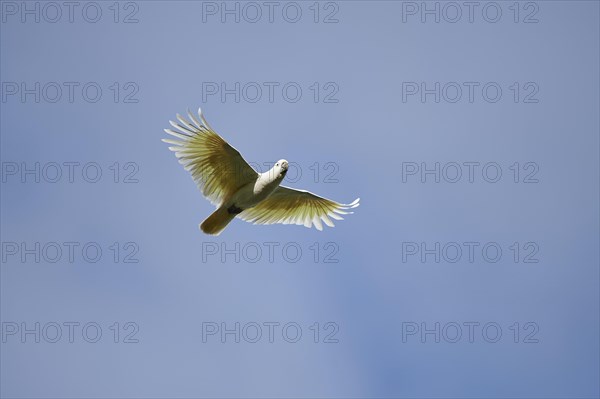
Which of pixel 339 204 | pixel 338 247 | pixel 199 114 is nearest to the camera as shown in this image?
pixel 199 114

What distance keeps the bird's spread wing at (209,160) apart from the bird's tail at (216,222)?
18.6 inches

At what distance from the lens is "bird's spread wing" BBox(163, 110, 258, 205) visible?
2073 centimetres

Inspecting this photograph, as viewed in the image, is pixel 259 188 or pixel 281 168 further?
pixel 259 188

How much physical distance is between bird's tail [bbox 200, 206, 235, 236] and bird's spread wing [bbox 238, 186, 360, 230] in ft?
4.36

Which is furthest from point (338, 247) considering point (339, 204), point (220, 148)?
point (220, 148)

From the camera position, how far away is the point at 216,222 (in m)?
20.9

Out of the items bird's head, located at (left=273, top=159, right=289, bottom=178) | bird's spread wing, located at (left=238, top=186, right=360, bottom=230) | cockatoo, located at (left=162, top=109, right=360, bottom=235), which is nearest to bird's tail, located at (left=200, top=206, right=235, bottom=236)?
cockatoo, located at (left=162, top=109, right=360, bottom=235)

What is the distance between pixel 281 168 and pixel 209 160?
6.94ft

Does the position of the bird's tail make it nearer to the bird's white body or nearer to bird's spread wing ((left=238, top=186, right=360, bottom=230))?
the bird's white body

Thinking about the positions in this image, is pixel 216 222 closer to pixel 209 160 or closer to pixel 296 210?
pixel 209 160

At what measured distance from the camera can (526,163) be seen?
84.3 feet

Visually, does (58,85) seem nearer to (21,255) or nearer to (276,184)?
(21,255)

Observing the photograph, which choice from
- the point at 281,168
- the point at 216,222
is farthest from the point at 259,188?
the point at 216,222

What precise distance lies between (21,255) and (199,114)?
8475 millimetres
